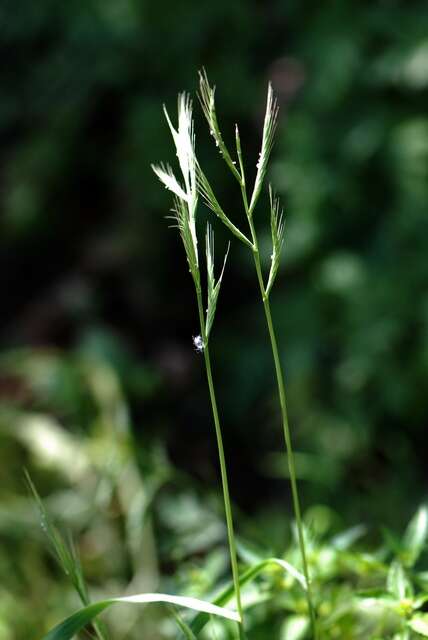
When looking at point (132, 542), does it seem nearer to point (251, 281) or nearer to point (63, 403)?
point (63, 403)

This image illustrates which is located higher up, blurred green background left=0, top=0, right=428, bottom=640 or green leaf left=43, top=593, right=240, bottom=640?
blurred green background left=0, top=0, right=428, bottom=640

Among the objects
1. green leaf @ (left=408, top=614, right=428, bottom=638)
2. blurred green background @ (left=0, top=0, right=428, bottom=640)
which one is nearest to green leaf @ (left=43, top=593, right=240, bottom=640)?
green leaf @ (left=408, top=614, right=428, bottom=638)

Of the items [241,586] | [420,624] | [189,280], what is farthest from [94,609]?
[189,280]

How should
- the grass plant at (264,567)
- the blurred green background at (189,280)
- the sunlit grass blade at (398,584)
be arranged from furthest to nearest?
the blurred green background at (189,280), the sunlit grass blade at (398,584), the grass plant at (264,567)

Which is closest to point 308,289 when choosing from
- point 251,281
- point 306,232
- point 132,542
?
point 306,232

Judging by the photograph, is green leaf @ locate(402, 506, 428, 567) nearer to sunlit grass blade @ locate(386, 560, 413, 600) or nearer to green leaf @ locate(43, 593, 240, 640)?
sunlit grass blade @ locate(386, 560, 413, 600)

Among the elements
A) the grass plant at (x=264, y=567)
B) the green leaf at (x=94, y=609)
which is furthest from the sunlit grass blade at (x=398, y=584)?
the green leaf at (x=94, y=609)

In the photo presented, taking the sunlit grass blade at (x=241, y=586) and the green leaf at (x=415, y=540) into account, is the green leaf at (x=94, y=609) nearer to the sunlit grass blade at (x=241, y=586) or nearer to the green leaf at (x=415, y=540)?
the sunlit grass blade at (x=241, y=586)
